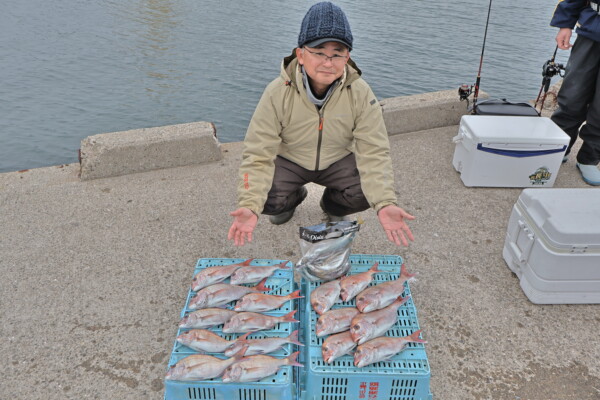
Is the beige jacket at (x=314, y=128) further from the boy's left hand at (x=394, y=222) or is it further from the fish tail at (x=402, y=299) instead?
the fish tail at (x=402, y=299)

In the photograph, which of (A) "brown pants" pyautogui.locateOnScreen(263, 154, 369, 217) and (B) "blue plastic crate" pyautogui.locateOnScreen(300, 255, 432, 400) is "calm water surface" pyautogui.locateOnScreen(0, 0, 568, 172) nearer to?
(A) "brown pants" pyautogui.locateOnScreen(263, 154, 369, 217)

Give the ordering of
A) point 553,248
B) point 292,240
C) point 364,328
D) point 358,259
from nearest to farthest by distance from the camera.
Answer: point 364,328
point 553,248
point 358,259
point 292,240

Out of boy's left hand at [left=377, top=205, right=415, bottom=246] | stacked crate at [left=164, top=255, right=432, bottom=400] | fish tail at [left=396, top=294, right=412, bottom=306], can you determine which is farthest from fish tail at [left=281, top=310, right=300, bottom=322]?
boy's left hand at [left=377, top=205, right=415, bottom=246]

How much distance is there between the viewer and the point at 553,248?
2924mm

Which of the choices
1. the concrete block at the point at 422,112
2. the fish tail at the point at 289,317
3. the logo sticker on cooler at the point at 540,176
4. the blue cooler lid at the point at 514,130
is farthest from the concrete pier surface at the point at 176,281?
the concrete block at the point at 422,112

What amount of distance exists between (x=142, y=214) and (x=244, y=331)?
198 cm

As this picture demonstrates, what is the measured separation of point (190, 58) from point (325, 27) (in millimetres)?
12125

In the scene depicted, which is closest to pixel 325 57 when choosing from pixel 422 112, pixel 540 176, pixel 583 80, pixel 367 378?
pixel 367 378

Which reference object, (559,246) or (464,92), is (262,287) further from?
(464,92)

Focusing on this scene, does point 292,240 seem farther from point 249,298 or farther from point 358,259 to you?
point 249,298

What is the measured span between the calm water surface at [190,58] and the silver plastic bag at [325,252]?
6.96 meters

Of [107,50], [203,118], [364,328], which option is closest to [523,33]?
[203,118]

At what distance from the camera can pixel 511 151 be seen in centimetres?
429

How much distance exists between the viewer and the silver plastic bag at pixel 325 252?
2.91 m
